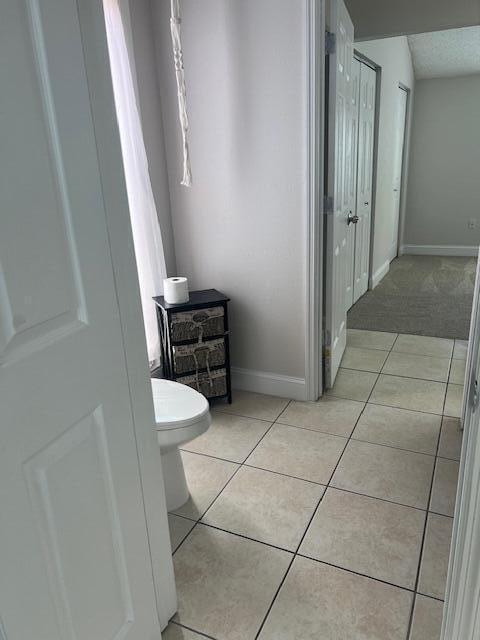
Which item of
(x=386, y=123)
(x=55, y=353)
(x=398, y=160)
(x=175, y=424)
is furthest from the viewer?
(x=398, y=160)

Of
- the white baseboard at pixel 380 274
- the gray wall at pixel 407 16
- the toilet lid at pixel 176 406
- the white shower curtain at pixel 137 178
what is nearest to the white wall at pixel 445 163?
the white baseboard at pixel 380 274

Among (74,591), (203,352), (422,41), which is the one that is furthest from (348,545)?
(422,41)

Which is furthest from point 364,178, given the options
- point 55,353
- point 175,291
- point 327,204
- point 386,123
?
point 55,353

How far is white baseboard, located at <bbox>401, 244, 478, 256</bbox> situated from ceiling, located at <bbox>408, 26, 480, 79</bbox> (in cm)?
214

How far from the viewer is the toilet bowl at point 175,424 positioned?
1.59 meters

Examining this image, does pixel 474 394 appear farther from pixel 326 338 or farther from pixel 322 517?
→ pixel 326 338

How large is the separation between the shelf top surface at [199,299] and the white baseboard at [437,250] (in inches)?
185

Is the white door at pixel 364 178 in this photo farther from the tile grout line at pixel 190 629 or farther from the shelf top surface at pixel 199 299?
the tile grout line at pixel 190 629

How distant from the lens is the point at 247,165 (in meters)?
2.37

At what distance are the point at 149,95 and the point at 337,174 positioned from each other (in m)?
1.07

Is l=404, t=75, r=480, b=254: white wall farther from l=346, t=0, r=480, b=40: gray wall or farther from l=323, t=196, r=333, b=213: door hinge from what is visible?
l=323, t=196, r=333, b=213: door hinge

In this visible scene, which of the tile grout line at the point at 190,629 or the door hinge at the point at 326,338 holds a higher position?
the door hinge at the point at 326,338

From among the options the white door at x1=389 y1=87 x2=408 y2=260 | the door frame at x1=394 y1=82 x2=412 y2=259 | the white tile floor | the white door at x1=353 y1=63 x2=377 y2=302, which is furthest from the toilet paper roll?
the door frame at x1=394 y1=82 x2=412 y2=259

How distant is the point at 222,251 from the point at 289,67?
38.0 inches
